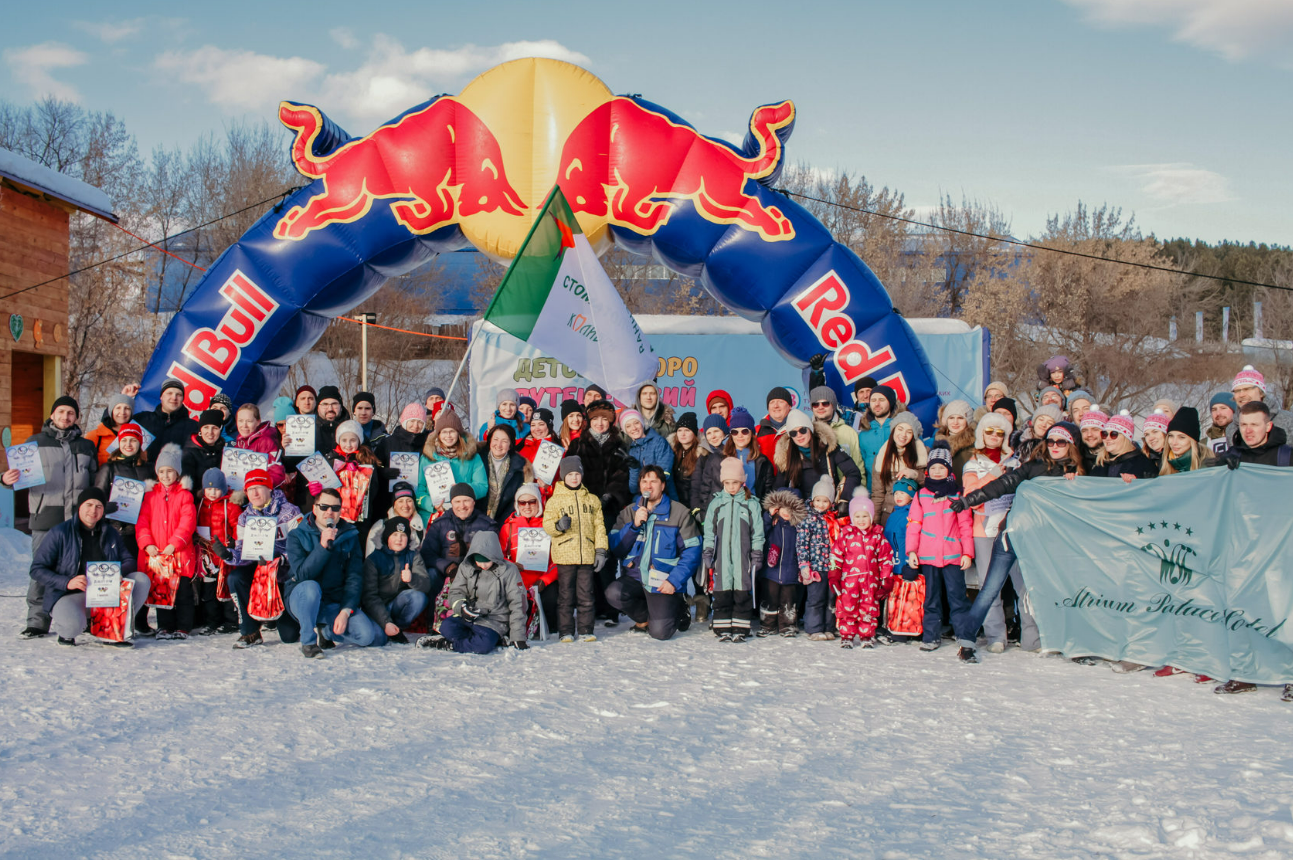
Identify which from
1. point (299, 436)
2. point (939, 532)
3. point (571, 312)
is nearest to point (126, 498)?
point (299, 436)

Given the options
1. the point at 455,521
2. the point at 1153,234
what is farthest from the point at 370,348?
the point at 455,521

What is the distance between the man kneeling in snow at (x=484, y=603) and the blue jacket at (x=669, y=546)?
0.94m

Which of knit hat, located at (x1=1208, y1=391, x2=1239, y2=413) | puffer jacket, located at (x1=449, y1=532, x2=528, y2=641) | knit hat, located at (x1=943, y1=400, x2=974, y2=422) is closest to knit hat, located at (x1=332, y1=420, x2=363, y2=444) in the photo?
puffer jacket, located at (x1=449, y1=532, x2=528, y2=641)

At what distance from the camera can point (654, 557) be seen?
706 centimetres

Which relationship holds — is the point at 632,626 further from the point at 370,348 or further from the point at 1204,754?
the point at 370,348

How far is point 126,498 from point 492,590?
262cm

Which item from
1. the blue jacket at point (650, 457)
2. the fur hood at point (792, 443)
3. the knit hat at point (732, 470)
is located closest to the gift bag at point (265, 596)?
the blue jacket at point (650, 457)

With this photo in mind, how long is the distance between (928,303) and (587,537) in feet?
82.0

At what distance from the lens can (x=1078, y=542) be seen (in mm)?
6480

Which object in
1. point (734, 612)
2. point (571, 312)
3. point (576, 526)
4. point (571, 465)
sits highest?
point (571, 312)

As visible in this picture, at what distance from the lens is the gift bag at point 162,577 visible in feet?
22.1

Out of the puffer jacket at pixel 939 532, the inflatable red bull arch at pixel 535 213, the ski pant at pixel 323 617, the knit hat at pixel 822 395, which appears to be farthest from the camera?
the inflatable red bull arch at pixel 535 213

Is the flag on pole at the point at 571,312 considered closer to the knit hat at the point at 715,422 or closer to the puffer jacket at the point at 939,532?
the knit hat at the point at 715,422

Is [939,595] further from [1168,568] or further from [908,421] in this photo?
[1168,568]
